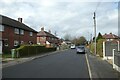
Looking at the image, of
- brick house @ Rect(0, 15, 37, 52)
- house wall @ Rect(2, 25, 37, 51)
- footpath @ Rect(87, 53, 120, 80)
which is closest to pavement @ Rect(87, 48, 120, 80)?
footpath @ Rect(87, 53, 120, 80)

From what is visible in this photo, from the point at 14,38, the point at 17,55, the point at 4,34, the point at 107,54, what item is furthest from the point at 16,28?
the point at 107,54

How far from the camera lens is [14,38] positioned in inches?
1935

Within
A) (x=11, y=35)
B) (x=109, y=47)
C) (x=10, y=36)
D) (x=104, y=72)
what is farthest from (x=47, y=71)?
(x=11, y=35)

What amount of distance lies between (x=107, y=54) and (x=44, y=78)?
20.5 metres

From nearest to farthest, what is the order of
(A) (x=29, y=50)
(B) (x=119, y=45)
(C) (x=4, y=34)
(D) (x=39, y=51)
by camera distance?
1. (B) (x=119, y=45)
2. (A) (x=29, y=50)
3. (C) (x=4, y=34)
4. (D) (x=39, y=51)

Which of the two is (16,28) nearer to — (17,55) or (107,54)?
(17,55)

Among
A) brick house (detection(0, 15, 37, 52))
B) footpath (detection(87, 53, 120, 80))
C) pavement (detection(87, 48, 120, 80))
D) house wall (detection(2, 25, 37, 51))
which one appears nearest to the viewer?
footpath (detection(87, 53, 120, 80))

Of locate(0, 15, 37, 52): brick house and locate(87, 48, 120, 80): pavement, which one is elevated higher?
locate(0, 15, 37, 52): brick house

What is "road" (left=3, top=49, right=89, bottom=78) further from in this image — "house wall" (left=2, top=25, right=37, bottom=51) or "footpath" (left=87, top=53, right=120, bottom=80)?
"house wall" (left=2, top=25, right=37, bottom=51)

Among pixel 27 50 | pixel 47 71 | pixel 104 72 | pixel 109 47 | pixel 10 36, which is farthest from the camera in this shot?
pixel 10 36

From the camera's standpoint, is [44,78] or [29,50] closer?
[44,78]

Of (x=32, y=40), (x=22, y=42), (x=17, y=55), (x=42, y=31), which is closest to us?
(x=17, y=55)

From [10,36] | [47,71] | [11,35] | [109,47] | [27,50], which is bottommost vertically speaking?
[47,71]

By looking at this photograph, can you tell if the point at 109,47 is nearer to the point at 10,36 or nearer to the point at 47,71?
the point at 47,71
